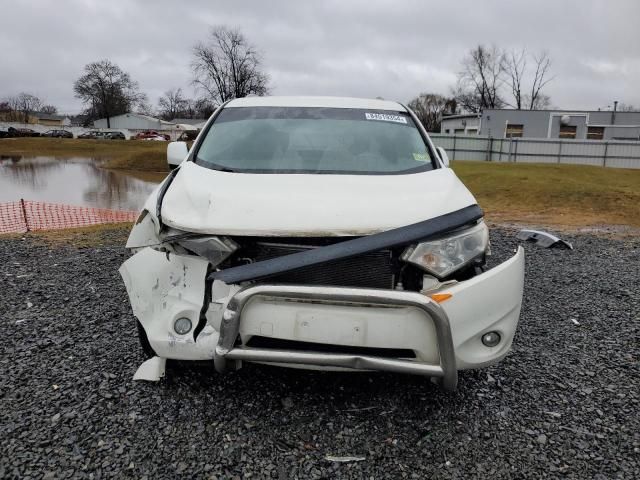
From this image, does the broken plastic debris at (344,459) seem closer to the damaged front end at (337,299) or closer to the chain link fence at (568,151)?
the damaged front end at (337,299)

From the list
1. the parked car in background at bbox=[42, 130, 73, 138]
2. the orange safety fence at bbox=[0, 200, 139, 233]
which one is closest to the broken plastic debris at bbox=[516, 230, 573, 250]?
the orange safety fence at bbox=[0, 200, 139, 233]

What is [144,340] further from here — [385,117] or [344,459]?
[385,117]

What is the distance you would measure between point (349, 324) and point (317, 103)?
2336mm

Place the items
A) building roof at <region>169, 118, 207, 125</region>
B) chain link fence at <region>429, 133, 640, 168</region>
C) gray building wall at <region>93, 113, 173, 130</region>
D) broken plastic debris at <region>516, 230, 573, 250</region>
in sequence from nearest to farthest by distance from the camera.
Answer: broken plastic debris at <region>516, 230, 573, 250</region> < chain link fence at <region>429, 133, 640, 168</region> < gray building wall at <region>93, 113, 173, 130</region> < building roof at <region>169, 118, 207, 125</region>

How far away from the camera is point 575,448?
2334 millimetres

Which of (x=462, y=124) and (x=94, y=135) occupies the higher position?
(x=462, y=124)

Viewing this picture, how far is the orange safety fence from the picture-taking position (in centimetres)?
843

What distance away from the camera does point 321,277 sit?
2.30 m

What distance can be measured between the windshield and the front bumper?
1074 mm

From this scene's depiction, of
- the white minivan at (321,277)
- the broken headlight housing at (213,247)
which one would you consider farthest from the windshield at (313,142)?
the broken headlight housing at (213,247)

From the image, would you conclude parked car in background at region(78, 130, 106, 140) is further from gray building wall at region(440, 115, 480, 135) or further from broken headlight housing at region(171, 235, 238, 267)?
broken headlight housing at region(171, 235, 238, 267)

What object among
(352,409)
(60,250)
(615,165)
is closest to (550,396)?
(352,409)

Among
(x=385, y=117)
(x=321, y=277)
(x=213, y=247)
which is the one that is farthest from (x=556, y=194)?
(x=213, y=247)

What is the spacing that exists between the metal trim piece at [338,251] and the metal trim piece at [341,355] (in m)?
0.08
